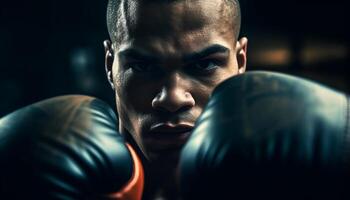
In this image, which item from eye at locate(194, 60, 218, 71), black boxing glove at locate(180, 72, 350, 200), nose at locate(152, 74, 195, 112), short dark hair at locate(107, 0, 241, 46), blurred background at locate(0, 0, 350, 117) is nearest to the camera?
black boxing glove at locate(180, 72, 350, 200)

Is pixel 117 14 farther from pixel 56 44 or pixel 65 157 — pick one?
pixel 56 44

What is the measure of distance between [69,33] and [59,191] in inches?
144

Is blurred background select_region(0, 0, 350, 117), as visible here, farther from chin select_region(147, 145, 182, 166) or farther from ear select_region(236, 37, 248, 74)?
chin select_region(147, 145, 182, 166)

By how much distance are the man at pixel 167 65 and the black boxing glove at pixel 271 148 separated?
0.44 metres

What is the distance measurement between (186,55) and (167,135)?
0.22 m

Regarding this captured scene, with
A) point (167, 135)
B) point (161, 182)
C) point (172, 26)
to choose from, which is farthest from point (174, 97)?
point (161, 182)

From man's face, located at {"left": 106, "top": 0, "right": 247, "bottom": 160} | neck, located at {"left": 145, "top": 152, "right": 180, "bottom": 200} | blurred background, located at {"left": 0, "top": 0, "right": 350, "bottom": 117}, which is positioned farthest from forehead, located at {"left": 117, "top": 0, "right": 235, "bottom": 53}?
blurred background, located at {"left": 0, "top": 0, "right": 350, "bottom": 117}

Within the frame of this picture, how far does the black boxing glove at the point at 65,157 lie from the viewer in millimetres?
987

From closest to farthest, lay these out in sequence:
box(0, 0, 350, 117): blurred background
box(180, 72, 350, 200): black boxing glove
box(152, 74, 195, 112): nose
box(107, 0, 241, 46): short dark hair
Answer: box(180, 72, 350, 200): black boxing glove → box(152, 74, 195, 112): nose → box(107, 0, 241, 46): short dark hair → box(0, 0, 350, 117): blurred background

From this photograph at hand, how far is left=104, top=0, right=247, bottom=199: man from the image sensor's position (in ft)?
4.69

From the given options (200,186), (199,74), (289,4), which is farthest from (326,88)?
(289,4)

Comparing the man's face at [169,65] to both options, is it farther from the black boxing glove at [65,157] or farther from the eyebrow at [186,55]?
the black boxing glove at [65,157]

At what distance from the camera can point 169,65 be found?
147 cm

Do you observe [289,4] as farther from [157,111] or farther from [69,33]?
[157,111]
